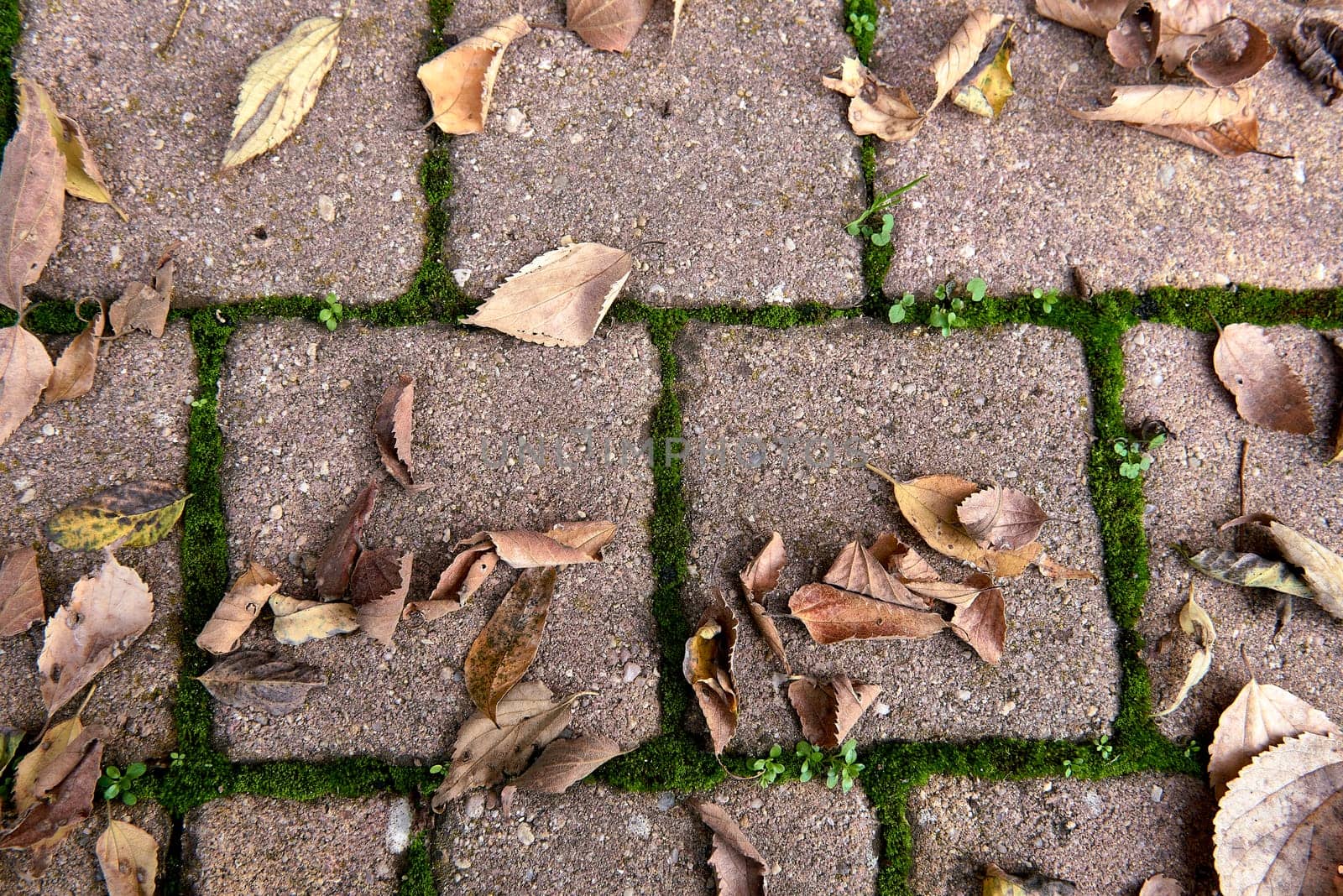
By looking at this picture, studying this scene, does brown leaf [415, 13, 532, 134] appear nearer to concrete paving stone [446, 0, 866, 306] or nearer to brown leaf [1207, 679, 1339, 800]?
concrete paving stone [446, 0, 866, 306]

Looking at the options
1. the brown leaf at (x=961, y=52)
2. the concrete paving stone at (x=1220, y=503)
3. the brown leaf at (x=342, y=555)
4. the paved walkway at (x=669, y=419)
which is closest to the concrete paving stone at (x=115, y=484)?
the paved walkway at (x=669, y=419)

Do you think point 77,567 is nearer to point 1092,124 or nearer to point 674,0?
point 674,0

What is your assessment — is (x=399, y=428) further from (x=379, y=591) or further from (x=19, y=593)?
(x=19, y=593)

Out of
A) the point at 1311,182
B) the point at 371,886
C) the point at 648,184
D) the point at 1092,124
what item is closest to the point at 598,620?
the point at 371,886

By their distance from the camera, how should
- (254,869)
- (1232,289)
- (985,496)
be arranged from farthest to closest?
(1232,289)
(985,496)
(254,869)

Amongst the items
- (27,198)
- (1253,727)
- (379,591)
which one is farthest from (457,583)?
(1253,727)
